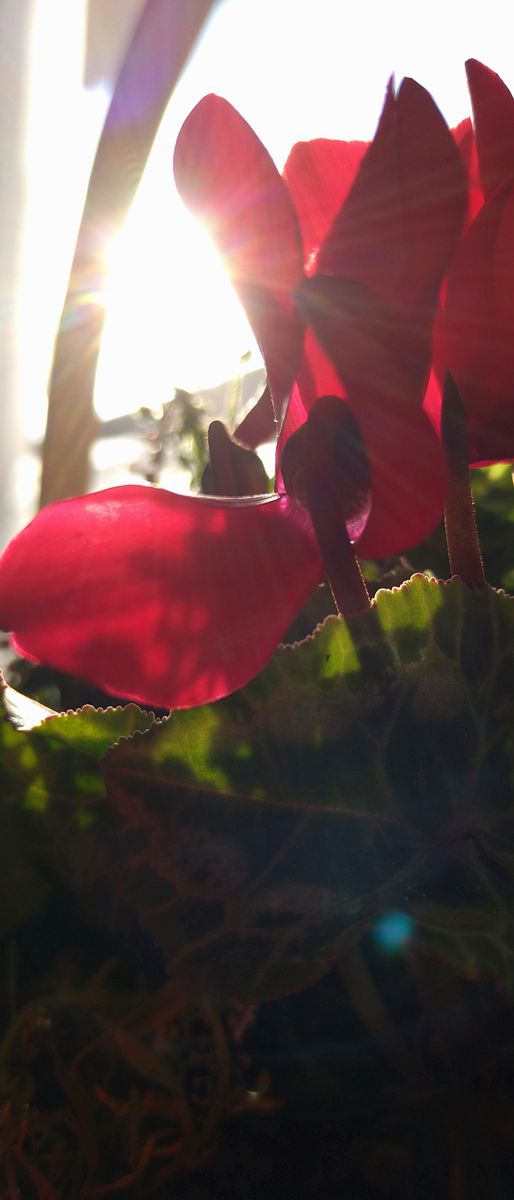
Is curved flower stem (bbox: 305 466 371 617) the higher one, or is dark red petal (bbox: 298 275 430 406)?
dark red petal (bbox: 298 275 430 406)

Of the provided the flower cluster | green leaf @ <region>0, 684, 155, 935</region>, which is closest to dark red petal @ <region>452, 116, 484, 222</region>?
the flower cluster

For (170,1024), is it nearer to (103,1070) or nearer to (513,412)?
(103,1070)

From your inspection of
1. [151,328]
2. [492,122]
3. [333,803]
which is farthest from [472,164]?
[151,328]

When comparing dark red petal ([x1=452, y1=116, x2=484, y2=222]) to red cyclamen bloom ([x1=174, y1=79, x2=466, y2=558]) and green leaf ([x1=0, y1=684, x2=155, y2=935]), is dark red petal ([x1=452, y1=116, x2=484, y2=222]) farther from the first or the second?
green leaf ([x1=0, y1=684, x2=155, y2=935])

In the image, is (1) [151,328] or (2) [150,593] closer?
(2) [150,593]

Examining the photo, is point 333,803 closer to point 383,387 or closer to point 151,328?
point 383,387

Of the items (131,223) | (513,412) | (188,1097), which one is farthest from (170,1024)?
(131,223)
